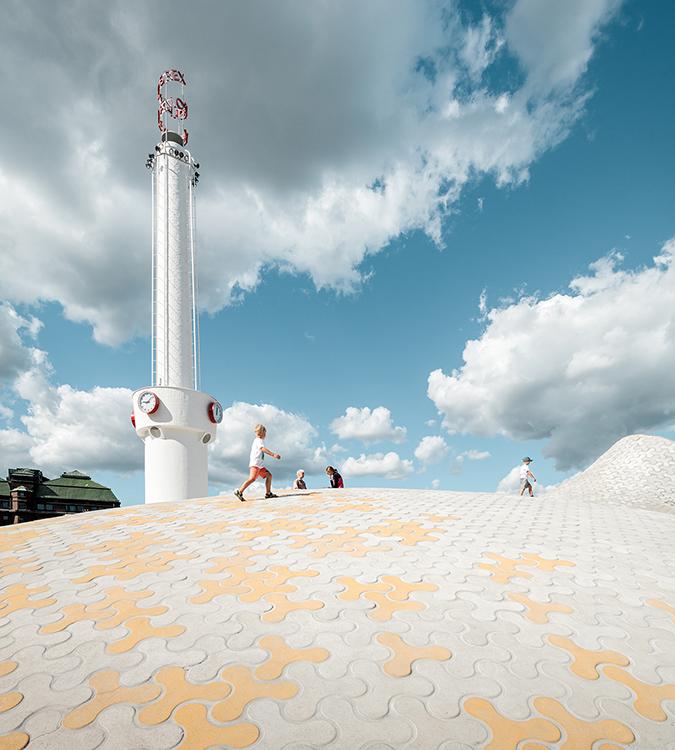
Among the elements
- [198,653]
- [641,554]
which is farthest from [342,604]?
[641,554]

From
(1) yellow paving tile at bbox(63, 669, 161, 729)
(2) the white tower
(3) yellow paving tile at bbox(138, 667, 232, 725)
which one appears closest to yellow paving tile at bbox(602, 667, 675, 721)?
(3) yellow paving tile at bbox(138, 667, 232, 725)

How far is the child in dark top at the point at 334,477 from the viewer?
49.4 feet

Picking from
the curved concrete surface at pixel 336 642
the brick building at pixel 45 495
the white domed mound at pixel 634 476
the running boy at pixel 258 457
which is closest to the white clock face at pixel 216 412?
the running boy at pixel 258 457

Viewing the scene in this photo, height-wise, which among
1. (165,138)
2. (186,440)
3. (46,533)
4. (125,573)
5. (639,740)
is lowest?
(639,740)

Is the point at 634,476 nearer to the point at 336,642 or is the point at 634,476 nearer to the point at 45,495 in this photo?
the point at 336,642

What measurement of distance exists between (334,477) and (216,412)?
8190 millimetres

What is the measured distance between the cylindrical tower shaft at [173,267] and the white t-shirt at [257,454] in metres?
12.4

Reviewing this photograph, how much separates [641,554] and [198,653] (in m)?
6.64

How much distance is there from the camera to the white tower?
1888 cm

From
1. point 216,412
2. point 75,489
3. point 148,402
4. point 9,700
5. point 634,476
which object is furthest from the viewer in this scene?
point 75,489

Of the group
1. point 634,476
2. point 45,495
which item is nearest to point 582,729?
point 634,476

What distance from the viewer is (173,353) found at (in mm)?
21281

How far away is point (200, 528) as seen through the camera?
7426 millimetres

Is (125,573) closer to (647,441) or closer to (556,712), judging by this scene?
(556,712)
